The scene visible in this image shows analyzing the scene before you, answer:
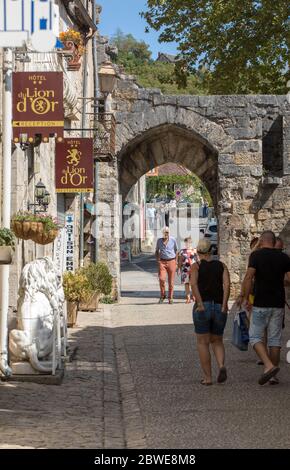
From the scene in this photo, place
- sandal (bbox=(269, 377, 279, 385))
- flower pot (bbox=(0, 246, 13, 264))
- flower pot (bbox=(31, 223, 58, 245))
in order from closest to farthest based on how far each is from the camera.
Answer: flower pot (bbox=(0, 246, 13, 264)), sandal (bbox=(269, 377, 279, 385)), flower pot (bbox=(31, 223, 58, 245))

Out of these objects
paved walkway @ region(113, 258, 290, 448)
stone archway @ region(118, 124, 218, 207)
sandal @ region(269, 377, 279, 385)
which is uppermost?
stone archway @ region(118, 124, 218, 207)

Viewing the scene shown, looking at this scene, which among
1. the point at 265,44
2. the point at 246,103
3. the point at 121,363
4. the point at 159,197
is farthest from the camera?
the point at 159,197

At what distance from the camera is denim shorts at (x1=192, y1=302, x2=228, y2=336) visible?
1005cm

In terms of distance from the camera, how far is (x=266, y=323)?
10039 millimetres

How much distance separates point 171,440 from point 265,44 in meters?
13.8

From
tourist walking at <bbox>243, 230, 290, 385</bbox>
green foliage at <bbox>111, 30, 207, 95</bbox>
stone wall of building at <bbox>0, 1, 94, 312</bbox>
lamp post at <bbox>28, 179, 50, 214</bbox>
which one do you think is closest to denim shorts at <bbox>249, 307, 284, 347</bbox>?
tourist walking at <bbox>243, 230, 290, 385</bbox>

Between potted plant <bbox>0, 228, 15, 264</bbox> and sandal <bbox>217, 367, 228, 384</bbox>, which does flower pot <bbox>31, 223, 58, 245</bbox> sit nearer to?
potted plant <bbox>0, 228, 15, 264</bbox>

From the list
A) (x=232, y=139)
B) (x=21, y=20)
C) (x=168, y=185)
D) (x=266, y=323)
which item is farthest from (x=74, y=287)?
(x=168, y=185)

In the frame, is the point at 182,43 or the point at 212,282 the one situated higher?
the point at 182,43

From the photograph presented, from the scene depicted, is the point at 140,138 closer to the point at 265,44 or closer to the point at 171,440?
the point at 265,44

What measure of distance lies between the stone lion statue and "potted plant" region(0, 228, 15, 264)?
0.97m

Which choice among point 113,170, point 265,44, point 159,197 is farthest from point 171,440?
point 159,197

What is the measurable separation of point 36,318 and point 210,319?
5.54 feet

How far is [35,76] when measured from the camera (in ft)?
40.5
